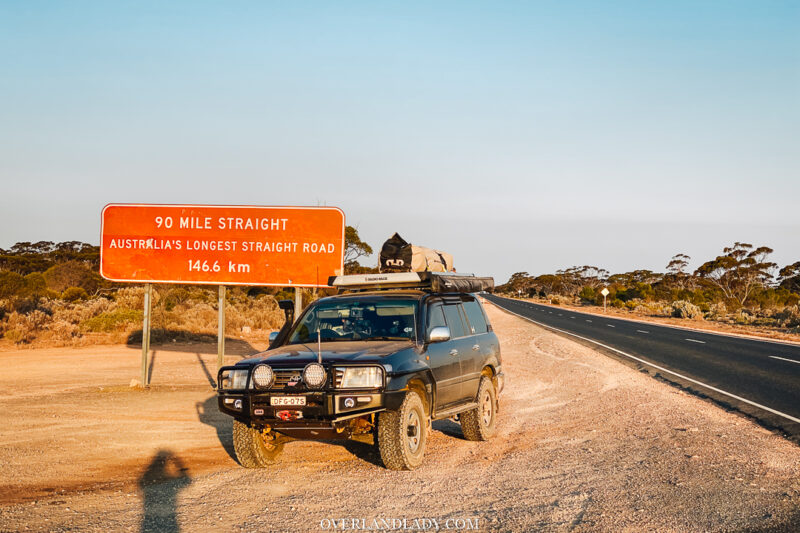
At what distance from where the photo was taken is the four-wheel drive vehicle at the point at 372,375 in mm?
6676

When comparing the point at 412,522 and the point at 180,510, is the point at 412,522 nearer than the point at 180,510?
Yes

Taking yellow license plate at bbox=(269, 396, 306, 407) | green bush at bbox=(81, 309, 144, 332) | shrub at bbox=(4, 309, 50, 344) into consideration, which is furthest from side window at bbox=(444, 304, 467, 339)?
green bush at bbox=(81, 309, 144, 332)

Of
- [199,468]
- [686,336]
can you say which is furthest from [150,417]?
[686,336]

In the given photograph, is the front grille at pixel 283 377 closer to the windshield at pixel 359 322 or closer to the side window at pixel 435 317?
the windshield at pixel 359 322

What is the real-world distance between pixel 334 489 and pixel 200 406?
6160 mm

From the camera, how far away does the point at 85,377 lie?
1592cm

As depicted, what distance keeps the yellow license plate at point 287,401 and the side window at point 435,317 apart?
1.87 meters

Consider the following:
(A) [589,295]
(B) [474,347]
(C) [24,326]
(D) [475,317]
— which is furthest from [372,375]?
(A) [589,295]

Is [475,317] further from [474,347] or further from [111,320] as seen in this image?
[111,320]

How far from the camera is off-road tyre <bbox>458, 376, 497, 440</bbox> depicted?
8789 millimetres

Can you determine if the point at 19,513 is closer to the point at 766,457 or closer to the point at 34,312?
the point at 766,457

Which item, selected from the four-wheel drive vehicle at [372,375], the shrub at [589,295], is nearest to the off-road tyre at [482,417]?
the four-wheel drive vehicle at [372,375]

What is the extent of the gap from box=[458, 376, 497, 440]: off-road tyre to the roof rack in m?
1.30

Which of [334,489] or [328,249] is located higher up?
[328,249]
